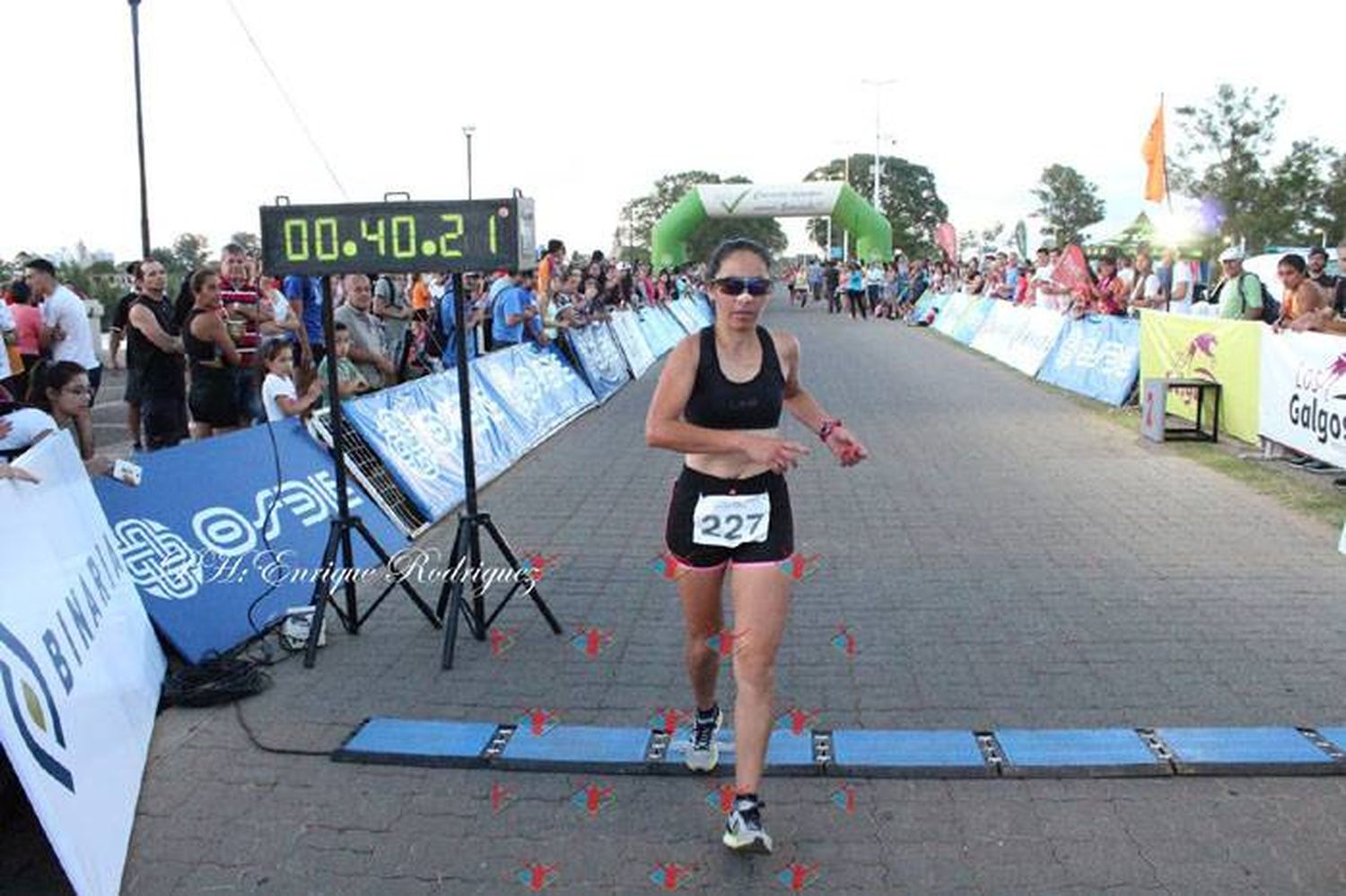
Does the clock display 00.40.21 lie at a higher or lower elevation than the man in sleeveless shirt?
higher

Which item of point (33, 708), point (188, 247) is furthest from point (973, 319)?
point (188, 247)

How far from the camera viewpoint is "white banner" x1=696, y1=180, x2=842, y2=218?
44.1 meters

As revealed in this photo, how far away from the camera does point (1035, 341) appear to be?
20.1 m

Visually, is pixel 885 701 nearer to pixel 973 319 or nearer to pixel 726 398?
pixel 726 398

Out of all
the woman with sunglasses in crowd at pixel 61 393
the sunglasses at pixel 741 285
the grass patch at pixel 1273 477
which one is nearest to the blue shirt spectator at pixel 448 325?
the woman with sunglasses in crowd at pixel 61 393

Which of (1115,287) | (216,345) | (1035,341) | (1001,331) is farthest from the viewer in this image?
(1001,331)

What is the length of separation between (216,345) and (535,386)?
17.2 feet

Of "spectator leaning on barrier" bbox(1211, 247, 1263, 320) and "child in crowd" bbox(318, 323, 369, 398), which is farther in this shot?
"spectator leaning on barrier" bbox(1211, 247, 1263, 320)

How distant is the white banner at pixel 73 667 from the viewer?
3305 millimetres

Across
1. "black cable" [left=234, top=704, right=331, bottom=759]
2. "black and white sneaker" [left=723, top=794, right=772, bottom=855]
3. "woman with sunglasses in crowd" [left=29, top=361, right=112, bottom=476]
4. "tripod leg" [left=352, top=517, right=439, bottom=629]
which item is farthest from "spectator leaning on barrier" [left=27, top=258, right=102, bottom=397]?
"black and white sneaker" [left=723, top=794, right=772, bottom=855]

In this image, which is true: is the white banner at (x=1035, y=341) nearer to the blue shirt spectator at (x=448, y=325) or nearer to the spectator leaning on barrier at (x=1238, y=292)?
the spectator leaning on barrier at (x=1238, y=292)

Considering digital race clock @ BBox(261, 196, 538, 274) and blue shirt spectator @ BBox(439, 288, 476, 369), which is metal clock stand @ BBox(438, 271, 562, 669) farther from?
blue shirt spectator @ BBox(439, 288, 476, 369)

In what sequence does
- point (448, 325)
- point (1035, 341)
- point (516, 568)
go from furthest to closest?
point (1035, 341) < point (448, 325) < point (516, 568)

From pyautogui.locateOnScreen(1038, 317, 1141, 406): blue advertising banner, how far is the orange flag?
3204 mm
